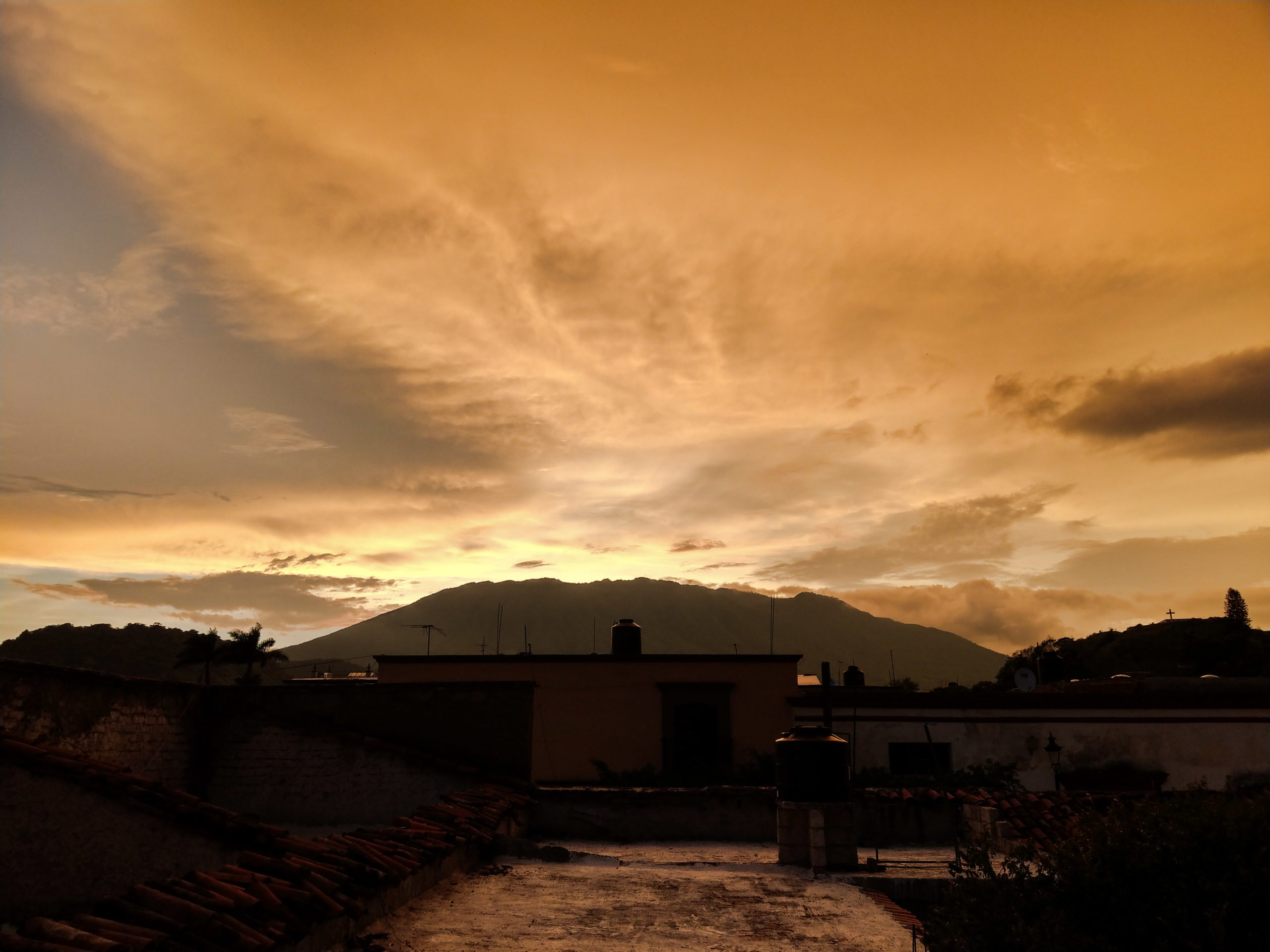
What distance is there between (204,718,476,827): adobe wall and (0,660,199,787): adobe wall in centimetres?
87

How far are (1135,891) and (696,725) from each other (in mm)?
21086

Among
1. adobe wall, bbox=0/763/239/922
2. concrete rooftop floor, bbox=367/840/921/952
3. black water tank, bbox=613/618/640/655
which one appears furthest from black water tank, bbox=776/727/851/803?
black water tank, bbox=613/618/640/655

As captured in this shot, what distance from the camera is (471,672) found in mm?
29750

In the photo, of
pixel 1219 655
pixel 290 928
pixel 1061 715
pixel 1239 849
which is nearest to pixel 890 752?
pixel 1061 715

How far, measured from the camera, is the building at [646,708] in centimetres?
2834

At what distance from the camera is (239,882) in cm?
732

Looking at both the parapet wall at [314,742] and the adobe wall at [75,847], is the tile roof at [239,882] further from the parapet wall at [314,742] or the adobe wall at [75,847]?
the parapet wall at [314,742]

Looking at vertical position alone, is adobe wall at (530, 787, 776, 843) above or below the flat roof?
below

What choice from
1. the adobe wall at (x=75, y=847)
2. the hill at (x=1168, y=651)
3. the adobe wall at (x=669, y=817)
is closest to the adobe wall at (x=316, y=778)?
the adobe wall at (x=669, y=817)

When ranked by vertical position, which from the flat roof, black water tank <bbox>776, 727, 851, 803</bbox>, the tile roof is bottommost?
the tile roof

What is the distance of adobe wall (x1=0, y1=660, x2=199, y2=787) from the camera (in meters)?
12.8

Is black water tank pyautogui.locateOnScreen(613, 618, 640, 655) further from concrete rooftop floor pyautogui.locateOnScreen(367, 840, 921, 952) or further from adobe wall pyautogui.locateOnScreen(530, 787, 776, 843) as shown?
concrete rooftop floor pyautogui.locateOnScreen(367, 840, 921, 952)

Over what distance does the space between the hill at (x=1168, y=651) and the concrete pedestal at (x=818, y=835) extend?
72.4 m

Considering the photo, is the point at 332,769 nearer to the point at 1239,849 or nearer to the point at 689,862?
the point at 689,862
